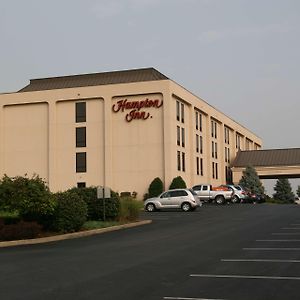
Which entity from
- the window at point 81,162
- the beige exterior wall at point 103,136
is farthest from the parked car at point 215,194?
the window at point 81,162

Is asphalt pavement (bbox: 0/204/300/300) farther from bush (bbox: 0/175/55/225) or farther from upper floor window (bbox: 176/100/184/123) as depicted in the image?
upper floor window (bbox: 176/100/184/123)

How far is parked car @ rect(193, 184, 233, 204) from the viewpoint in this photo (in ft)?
155

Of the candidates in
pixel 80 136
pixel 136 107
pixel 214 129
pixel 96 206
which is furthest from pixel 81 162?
pixel 96 206

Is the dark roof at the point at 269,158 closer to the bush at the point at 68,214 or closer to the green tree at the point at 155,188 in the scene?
the green tree at the point at 155,188

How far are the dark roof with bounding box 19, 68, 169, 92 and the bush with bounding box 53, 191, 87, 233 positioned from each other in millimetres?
38813

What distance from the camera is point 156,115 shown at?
55344mm

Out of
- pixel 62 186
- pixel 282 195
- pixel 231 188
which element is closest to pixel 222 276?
pixel 231 188

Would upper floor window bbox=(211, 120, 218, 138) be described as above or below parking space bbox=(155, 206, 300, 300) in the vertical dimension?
above

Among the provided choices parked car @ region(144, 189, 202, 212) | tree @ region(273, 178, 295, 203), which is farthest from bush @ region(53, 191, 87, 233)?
tree @ region(273, 178, 295, 203)

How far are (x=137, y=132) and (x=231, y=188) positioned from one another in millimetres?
11865

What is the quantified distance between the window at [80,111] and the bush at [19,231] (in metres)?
39.3

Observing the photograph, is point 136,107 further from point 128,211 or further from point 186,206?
point 128,211

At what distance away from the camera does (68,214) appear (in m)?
20.9

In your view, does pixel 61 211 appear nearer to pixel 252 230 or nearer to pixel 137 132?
pixel 252 230
